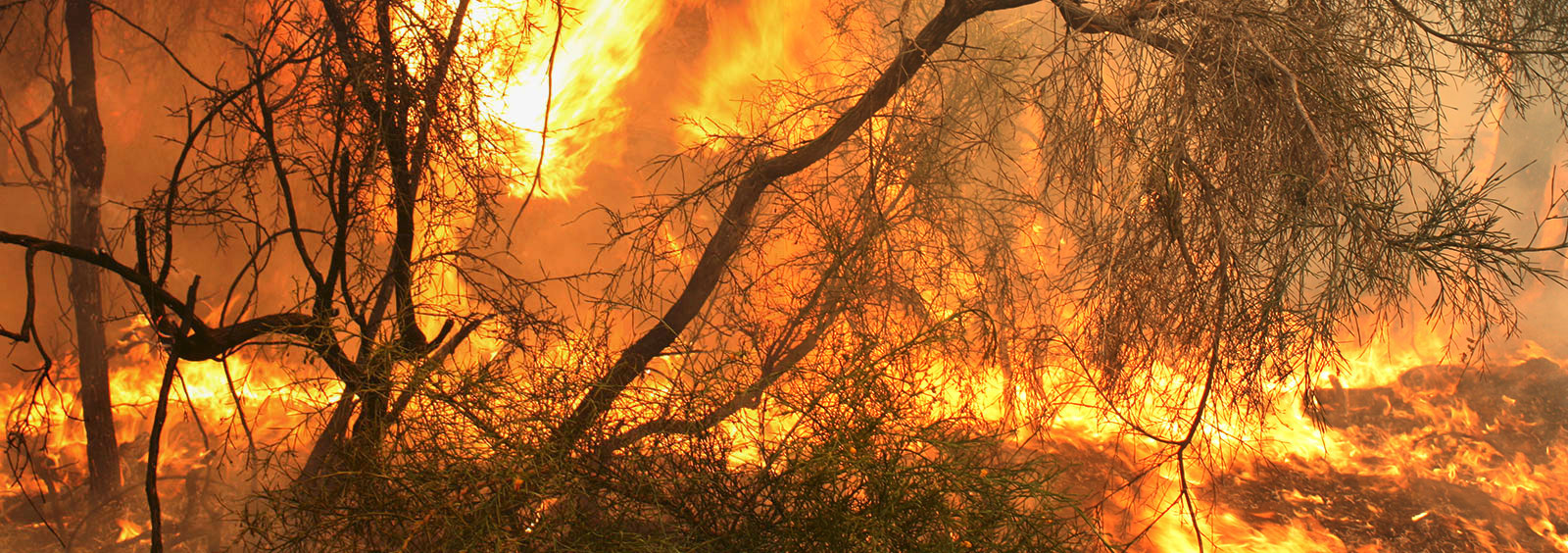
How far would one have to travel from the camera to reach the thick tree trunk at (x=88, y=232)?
2256mm

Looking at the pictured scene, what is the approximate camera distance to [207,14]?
2.39 m

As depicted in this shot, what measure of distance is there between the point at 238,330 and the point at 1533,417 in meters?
4.96

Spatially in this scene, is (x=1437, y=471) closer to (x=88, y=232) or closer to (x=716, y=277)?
(x=716, y=277)

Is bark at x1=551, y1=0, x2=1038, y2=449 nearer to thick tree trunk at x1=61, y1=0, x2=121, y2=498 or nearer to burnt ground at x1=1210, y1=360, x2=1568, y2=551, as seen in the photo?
thick tree trunk at x1=61, y1=0, x2=121, y2=498

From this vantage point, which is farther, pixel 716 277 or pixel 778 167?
pixel 716 277

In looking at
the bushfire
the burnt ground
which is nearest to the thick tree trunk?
the bushfire

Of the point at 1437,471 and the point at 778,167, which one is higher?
the point at 778,167

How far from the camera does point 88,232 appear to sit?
2.28 meters

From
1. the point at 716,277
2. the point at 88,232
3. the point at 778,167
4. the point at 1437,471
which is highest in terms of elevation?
the point at 88,232

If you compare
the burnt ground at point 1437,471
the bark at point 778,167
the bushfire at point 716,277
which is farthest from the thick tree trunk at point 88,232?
the burnt ground at point 1437,471

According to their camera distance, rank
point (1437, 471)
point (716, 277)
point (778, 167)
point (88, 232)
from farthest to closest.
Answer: point (1437, 471) → point (716, 277) → point (778, 167) → point (88, 232)

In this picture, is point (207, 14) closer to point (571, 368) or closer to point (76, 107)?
point (76, 107)

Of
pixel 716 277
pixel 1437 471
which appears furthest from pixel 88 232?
pixel 1437 471

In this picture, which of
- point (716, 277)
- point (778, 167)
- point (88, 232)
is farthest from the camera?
point (716, 277)
